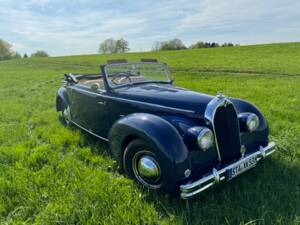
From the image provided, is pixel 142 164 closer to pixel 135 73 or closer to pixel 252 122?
pixel 252 122

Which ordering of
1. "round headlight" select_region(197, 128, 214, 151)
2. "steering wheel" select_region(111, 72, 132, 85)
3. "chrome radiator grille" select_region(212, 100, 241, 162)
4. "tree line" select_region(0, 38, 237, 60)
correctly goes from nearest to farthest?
"round headlight" select_region(197, 128, 214, 151), "chrome radiator grille" select_region(212, 100, 241, 162), "steering wheel" select_region(111, 72, 132, 85), "tree line" select_region(0, 38, 237, 60)

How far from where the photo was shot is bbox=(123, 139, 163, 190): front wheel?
10.3 ft

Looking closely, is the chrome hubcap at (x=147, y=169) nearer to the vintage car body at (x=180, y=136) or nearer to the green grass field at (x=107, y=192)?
the vintage car body at (x=180, y=136)

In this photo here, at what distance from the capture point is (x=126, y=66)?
Result: 4758 mm

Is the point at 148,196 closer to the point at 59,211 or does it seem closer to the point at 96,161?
the point at 59,211

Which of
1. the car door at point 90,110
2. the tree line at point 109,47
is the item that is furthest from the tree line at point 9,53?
the car door at point 90,110

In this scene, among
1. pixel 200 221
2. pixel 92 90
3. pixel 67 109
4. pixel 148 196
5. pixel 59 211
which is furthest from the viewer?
pixel 67 109

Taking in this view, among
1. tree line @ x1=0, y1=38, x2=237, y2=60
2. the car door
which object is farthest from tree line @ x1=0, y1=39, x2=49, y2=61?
the car door

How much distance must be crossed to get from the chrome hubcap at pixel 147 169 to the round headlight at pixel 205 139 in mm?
545

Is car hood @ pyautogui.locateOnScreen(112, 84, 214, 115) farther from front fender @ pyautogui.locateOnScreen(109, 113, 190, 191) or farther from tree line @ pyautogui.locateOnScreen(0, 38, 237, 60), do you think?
tree line @ pyautogui.locateOnScreen(0, 38, 237, 60)

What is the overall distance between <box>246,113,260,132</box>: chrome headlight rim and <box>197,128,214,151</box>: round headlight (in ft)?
2.75

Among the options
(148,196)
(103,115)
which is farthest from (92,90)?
(148,196)

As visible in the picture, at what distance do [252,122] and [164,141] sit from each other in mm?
1467

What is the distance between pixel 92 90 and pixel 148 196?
2.36 m
